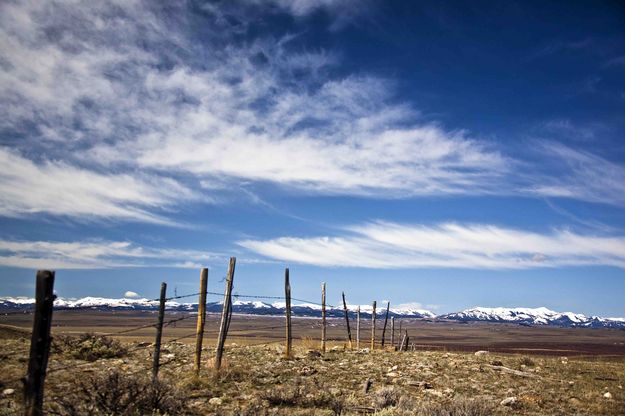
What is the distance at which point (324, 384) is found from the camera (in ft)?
40.3

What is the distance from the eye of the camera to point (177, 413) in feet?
27.5

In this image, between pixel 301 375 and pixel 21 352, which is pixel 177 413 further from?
pixel 21 352

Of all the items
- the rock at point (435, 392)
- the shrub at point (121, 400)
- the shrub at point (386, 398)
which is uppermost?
the shrub at point (121, 400)

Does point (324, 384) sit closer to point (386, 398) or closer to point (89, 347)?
point (386, 398)

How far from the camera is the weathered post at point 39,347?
607cm

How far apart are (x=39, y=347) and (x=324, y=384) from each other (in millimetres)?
8000

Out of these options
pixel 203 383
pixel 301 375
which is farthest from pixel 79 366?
pixel 301 375

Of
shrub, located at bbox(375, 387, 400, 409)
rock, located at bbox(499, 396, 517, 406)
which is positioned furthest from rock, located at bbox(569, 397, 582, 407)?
shrub, located at bbox(375, 387, 400, 409)

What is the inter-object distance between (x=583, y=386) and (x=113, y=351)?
15777 millimetres

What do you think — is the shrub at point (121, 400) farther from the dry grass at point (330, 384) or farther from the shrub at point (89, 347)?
the shrub at point (89, 347)

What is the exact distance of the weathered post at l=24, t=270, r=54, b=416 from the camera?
6070mm

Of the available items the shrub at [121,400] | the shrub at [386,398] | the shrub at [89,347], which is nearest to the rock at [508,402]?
the shrub at [386,398]

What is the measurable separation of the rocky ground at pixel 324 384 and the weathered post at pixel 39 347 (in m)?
0.61

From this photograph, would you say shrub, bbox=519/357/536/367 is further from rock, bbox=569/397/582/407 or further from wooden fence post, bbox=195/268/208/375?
wooden fence post, bbox=195/268/208/375
